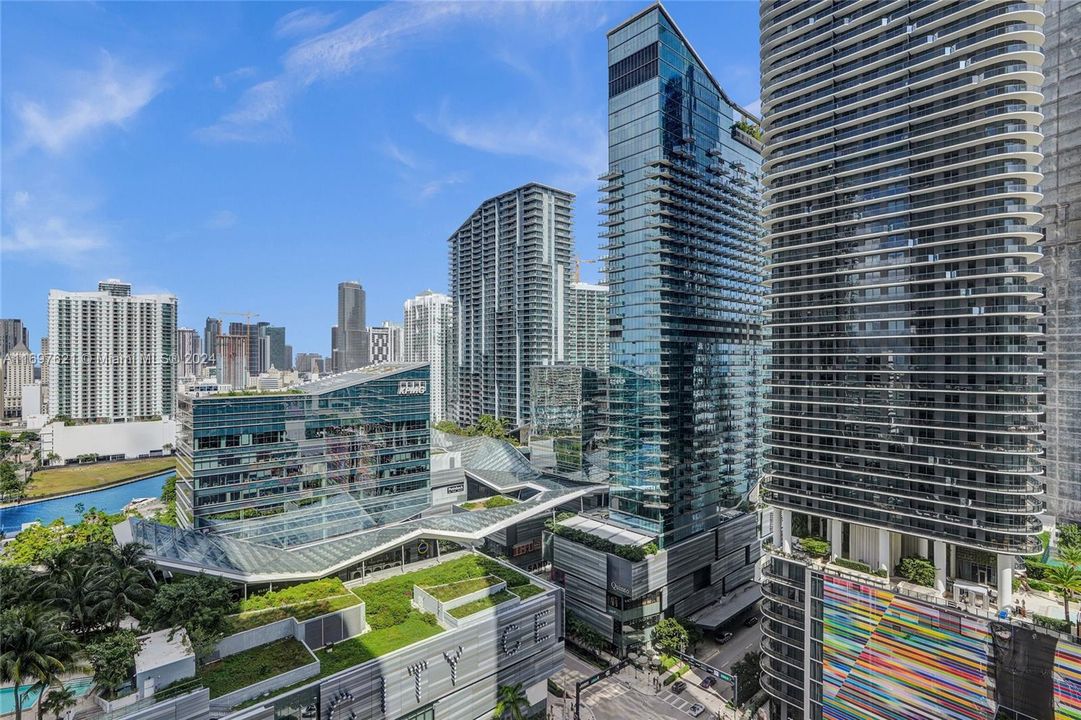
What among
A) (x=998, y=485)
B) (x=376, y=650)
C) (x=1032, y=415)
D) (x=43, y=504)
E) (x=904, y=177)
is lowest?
(x=43, y=504)

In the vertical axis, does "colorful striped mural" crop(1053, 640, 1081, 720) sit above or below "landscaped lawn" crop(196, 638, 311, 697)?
below

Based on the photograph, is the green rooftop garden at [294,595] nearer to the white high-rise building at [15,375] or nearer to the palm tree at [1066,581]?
the palm tree at [1066,581]

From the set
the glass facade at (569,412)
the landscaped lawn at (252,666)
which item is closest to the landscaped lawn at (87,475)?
the glass facade at (569,412)

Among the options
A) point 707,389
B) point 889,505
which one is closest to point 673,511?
point 707,389

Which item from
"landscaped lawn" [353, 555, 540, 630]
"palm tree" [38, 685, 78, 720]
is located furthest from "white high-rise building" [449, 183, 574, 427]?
"palm tree" [38, 685, 78, 720]

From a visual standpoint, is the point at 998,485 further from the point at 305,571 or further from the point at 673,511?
the point at 305,571

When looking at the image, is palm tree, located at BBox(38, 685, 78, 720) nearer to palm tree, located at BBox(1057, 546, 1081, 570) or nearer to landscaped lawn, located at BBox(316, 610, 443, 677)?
landscaped lawn, located at BBox(316, 610, 443, 677)

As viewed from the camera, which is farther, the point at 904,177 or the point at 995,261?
the point at 904,177
